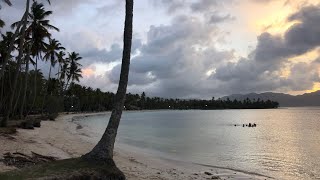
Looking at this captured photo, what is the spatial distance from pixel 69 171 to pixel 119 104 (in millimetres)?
3313

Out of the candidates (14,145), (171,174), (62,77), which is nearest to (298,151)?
(171,174)

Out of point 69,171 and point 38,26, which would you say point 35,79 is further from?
point 69,171

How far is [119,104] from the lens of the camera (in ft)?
46.5

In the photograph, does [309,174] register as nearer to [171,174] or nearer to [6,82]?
[171,174]

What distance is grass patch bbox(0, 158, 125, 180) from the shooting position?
37.0 feet

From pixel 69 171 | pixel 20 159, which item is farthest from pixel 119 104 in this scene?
pixel 20 159

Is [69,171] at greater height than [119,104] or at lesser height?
lesser

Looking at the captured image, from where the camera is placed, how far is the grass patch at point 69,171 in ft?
37.0

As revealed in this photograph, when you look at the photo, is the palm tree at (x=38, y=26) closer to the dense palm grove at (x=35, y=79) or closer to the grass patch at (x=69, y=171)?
the dense palm grove at (x=35, y=79)

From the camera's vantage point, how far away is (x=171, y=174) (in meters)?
18.8

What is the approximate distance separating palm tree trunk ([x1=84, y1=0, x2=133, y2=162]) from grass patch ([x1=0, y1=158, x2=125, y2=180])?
50 centimetres

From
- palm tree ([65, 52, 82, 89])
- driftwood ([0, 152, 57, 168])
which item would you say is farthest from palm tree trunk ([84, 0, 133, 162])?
palm tree ([65, 52, 82, 89])

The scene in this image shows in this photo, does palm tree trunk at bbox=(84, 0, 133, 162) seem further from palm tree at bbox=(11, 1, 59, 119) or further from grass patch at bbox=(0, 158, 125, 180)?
palm tree at bbox=(11, 1, 59, 119)

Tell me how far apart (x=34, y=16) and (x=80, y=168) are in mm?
30819
